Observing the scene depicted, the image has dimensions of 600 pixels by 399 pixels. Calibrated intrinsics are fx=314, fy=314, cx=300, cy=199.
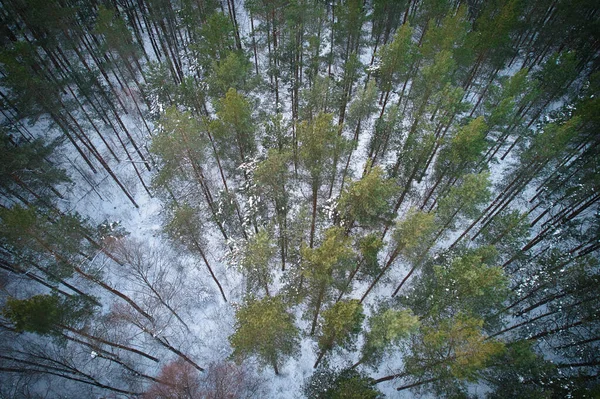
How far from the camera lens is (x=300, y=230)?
23312 millimetres

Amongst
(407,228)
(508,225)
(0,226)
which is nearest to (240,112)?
(407,228)

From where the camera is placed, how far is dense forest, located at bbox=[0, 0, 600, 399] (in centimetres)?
1692

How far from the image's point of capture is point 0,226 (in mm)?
16609

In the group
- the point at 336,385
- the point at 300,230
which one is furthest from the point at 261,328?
the point at 300,230

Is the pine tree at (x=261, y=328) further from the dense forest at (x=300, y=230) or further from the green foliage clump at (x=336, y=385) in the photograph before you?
the green foliage clump at (x=336, y=385)

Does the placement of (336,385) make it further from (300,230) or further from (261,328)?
(300,230)

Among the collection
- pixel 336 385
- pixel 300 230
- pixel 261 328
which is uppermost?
pixel 300 230

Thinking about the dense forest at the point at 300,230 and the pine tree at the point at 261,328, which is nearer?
the pine tree at the point at 261,328

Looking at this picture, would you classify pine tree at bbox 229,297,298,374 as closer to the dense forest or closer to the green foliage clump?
the dense forest

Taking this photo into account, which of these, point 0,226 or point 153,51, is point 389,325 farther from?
point 153,51

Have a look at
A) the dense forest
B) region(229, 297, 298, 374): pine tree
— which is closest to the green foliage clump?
the dense forest

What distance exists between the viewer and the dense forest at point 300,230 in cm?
1692

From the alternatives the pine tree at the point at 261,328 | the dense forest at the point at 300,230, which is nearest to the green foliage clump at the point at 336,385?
the dense forest at the point at 300,230

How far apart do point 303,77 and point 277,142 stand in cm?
1479
